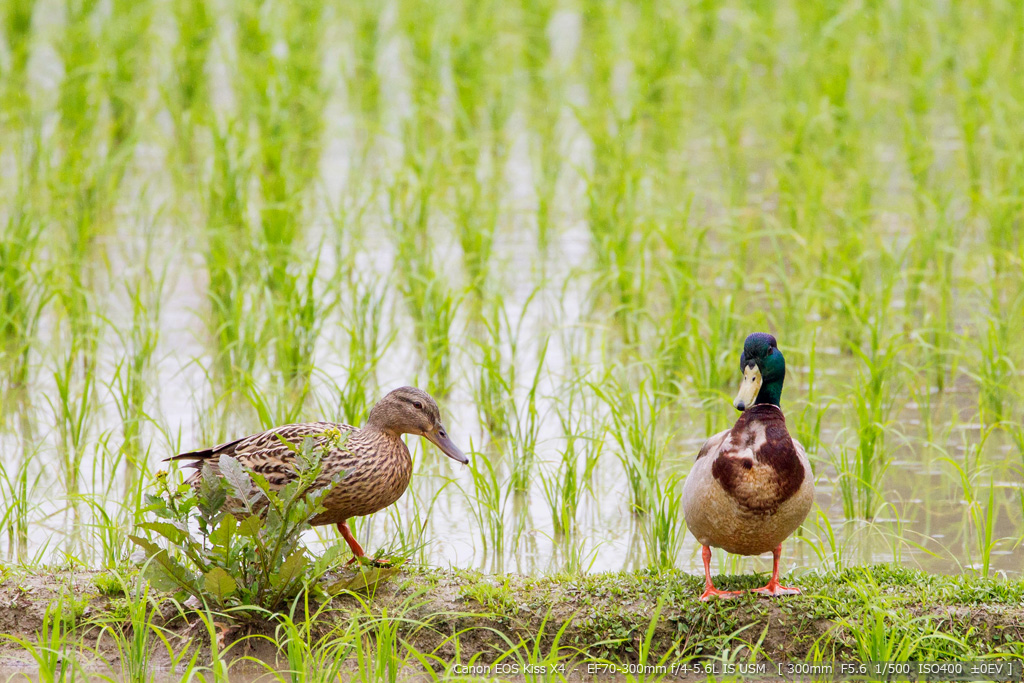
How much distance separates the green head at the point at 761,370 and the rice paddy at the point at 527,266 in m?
0.52

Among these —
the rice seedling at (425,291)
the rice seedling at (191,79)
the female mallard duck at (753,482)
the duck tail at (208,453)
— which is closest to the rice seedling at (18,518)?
the duck tail at (208,453)

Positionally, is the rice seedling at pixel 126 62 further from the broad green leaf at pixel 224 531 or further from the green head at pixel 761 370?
the green head at pixel 761 370

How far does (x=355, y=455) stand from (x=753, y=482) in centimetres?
→ 107

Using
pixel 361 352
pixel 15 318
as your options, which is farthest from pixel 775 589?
pixel 15 318

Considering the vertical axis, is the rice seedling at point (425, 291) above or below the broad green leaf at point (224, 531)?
above

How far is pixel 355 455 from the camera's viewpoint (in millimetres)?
3498

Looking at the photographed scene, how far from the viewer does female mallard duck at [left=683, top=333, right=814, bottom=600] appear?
10.9 ft

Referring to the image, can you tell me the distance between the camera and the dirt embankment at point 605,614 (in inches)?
132

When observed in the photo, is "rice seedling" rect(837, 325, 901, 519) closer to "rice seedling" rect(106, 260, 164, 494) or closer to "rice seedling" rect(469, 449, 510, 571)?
"rice seedling" rect(469, 449, 510, 571)

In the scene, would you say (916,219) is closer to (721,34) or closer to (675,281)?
(675,281)

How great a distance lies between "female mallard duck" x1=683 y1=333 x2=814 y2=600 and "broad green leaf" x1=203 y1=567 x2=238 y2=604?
1226 mm

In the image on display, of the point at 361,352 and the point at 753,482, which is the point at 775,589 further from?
the point at 361,352

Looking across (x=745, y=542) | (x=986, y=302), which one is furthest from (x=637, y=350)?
(x=745, y=542)

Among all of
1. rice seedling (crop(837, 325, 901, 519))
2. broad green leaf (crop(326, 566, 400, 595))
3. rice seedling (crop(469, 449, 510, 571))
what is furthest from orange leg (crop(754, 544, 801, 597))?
broad green leaf (crop(326, 566, 400, 595))
